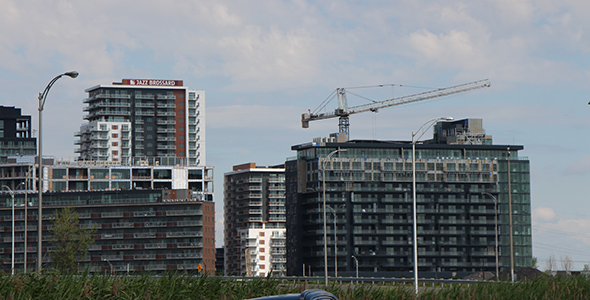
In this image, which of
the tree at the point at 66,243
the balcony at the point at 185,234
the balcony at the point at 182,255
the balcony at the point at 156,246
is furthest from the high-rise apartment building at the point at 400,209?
the tree at the point at 66,243

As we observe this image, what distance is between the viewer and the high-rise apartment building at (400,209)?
17812 cm

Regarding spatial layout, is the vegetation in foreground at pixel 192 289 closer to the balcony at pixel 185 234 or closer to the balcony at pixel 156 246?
the balcony at pixel 156 246

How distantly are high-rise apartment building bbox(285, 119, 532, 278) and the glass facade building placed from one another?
0.23 metres

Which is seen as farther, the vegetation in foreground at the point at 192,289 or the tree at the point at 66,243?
the tree at the point at 66,243

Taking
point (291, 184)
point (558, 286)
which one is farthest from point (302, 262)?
point (558, 286)

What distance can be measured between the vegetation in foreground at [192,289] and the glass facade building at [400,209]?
507 ft

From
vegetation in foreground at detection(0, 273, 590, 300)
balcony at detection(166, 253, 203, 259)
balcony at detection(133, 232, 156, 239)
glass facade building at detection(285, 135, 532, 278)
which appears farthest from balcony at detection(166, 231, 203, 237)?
vegetation in foreground at detection(0, 273, 590, 300)

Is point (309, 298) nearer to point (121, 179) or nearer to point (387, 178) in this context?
point (387, 178)

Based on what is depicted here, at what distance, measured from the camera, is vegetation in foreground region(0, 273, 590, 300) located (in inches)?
599

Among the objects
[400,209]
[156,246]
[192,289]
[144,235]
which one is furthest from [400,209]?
[192,289]

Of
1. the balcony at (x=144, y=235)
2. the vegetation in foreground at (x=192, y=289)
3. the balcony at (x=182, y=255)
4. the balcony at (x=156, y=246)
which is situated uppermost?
the vegetation in foreground at (x=192, y=289)

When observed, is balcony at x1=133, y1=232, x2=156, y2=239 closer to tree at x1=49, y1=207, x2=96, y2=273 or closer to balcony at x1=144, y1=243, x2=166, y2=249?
balcony at x1=144, y1=243, x2=166, y2=249

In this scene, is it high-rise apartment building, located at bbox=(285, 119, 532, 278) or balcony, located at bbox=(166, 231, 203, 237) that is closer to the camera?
balcony, located at bbox=(166, 231, 203, 237)

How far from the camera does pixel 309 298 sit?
8938mm
